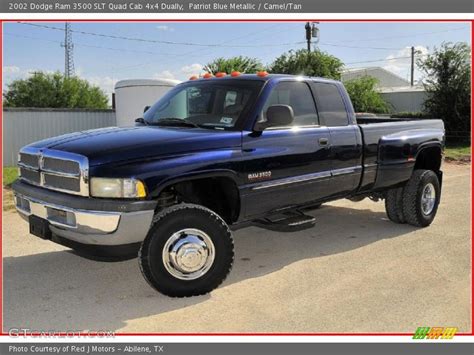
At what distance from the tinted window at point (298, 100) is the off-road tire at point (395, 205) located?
2019 millimetres

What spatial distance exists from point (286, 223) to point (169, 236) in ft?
4.67

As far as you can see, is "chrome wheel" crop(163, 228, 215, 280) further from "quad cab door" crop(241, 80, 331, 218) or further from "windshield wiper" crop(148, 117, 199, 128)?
"windshield wiper" crop(148, 117, 199, 128)

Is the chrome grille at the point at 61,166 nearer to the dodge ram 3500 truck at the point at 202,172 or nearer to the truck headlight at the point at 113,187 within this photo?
the dodge ram 3500 truck at the point at 202,172

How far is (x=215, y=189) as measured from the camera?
4.66 m

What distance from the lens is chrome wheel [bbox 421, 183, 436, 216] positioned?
6730 mm

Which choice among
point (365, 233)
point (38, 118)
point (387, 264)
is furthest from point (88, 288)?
point (38, 118)

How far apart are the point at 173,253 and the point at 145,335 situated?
2.46 feet

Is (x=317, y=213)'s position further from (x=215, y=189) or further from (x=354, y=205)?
(x=215, y=189)

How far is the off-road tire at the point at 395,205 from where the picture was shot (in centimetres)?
669

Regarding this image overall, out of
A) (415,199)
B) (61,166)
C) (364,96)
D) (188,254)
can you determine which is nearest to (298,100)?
(188,254)

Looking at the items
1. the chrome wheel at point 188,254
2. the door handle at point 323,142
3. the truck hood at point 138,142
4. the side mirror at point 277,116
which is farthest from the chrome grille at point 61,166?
the door handle at point 323,142

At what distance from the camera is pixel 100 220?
3766mm

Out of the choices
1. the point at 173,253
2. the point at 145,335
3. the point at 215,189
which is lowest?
the point at 145,335

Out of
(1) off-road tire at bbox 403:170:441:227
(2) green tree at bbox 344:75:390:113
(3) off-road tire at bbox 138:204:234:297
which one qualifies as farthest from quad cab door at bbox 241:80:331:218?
(2) green tree at bbox 344:75:390:113
